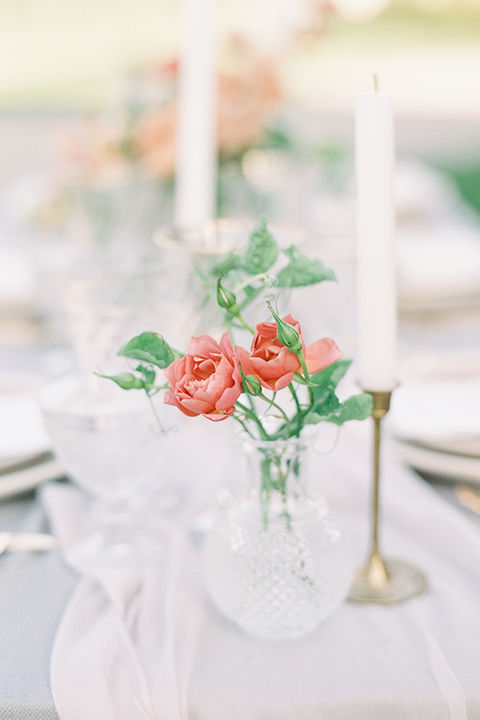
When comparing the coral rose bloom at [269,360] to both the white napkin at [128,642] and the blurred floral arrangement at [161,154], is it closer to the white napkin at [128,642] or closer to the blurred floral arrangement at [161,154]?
the white napkin at [128,642]

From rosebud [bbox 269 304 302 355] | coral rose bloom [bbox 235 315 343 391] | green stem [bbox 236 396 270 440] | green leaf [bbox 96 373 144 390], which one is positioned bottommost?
green stem [bbox 236 396 270 440]

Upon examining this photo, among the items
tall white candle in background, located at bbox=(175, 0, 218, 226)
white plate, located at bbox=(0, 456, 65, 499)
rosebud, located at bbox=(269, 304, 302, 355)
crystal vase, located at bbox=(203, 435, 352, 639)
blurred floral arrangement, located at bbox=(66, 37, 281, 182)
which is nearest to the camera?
rosebud, located at bbox=(269, 304, 302, 355)

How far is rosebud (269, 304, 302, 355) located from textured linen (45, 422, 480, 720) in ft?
0.77

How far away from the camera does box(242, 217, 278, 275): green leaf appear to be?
51cm

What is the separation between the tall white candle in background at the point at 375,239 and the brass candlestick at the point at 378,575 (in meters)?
0.02

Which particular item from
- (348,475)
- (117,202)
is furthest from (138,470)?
(117,202)

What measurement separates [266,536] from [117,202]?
0.78m

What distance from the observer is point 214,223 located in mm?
762

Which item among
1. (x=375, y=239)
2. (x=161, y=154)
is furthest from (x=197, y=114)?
(x=375, y=239)

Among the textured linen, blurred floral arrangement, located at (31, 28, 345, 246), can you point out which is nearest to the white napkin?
the textured linen

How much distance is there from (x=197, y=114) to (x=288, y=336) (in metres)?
0.59

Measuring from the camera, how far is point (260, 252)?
51cm

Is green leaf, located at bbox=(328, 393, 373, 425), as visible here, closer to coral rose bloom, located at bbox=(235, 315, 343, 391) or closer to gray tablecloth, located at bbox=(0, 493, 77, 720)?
coral rose bloom, located at bbox=(235, 315, 343, 391)

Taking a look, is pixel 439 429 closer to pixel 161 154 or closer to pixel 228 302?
pixel 228 302
